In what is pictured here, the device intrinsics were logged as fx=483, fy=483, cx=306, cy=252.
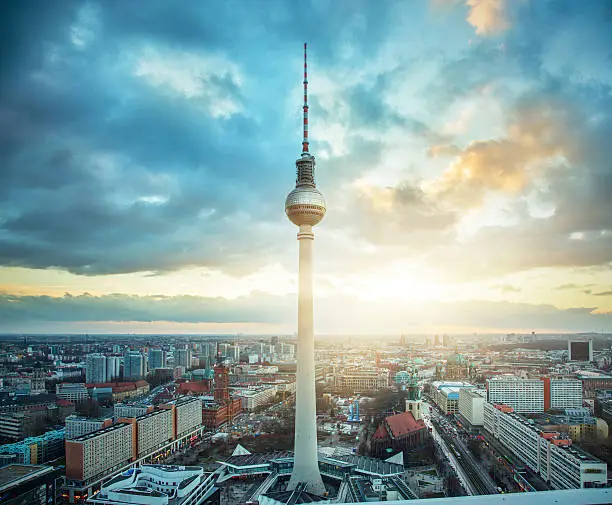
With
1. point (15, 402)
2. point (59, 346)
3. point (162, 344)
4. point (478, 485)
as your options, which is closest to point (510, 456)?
point (478, 485)

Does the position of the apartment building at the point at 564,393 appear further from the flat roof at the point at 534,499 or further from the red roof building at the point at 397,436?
the flat roof at the point at 534,499

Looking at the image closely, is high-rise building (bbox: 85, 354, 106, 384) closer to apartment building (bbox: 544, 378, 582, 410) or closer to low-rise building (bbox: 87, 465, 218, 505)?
low-rise building (bbox: 87, 465, 218, 505)

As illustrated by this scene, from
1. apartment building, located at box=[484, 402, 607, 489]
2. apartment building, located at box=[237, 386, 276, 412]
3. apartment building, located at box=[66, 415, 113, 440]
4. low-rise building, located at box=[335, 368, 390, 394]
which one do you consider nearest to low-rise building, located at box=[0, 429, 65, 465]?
apartment building, located at box=[66, 415, 113, 440]

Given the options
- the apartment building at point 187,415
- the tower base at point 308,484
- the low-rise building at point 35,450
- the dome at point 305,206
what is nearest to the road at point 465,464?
the tower base at point 308,484

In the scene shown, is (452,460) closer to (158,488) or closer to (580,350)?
(158,488)

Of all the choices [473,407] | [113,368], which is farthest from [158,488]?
[113,368]

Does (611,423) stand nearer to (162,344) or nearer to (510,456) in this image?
(510,456)
